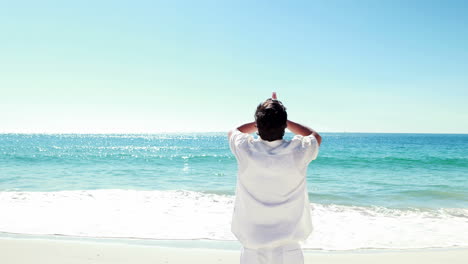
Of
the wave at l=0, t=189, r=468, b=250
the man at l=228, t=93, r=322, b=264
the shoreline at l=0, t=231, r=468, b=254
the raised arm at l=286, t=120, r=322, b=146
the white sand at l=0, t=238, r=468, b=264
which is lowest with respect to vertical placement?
the wave at l=0, t=189, r=468, b=250

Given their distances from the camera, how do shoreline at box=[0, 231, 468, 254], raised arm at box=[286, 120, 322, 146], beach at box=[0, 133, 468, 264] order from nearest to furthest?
raised arm at box=[286, 120, 322, 146], beach at box=[0, 133, 468, 264], shoreline at box=[0, 231, 468, 254]

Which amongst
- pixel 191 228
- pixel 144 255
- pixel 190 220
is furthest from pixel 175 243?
pixel 190 220

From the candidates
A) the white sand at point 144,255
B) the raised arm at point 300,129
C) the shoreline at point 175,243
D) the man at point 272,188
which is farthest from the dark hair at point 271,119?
the shoreline at point 175,243

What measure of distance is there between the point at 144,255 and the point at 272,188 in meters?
3.53

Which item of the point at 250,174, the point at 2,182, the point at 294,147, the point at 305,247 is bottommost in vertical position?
the point at 2,182

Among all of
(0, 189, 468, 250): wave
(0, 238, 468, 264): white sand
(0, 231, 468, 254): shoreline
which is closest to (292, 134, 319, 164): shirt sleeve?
(0, 238, 468, 264): white sand

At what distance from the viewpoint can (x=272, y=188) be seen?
167 cm

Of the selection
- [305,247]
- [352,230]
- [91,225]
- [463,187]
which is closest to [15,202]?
[91,225]

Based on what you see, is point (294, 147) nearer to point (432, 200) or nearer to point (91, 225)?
point (91, 225)

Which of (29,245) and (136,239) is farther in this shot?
(136,239)

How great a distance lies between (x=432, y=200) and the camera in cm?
1034

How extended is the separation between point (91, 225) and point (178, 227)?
154 centimetres

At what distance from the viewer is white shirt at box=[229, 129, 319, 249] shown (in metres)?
1.65

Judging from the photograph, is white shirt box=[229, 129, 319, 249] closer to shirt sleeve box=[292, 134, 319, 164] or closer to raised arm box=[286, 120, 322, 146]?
shirt sleeve box=[292, 134, 319, 164]
